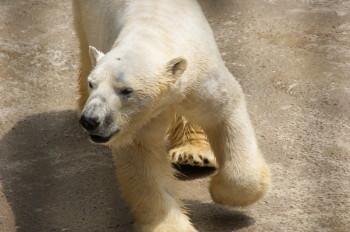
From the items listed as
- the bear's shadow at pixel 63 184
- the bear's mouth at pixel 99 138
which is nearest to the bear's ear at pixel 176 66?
the bear's mouth at pixel 99 138

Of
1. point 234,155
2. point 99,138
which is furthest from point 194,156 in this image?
point 99,138

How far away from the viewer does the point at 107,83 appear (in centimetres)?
240

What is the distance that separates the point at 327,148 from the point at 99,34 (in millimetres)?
927

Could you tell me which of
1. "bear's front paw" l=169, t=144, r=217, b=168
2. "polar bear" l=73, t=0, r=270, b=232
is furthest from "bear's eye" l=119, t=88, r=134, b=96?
"bear's front paw" l=169, t=144, r=217, b=168

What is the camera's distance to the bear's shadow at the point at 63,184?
2988 millimetres

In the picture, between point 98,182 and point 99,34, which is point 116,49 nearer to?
point 99,34

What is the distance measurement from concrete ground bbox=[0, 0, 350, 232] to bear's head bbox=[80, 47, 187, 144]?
573 mm

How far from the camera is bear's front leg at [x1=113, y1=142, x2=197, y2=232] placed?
275 centimetres

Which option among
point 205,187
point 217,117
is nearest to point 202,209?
point 205,187

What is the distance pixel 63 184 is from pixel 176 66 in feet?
3.14

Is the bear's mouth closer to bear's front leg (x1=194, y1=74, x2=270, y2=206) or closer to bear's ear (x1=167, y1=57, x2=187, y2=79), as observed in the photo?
bear's ear (x1=167, y1=57, x2=187, y2=79)

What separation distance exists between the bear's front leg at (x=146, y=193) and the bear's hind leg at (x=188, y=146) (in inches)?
16.7

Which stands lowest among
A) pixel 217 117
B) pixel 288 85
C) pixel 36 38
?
pixel 36 38

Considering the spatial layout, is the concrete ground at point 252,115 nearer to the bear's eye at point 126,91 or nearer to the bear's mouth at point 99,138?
the bear's mouth at point 99,138
